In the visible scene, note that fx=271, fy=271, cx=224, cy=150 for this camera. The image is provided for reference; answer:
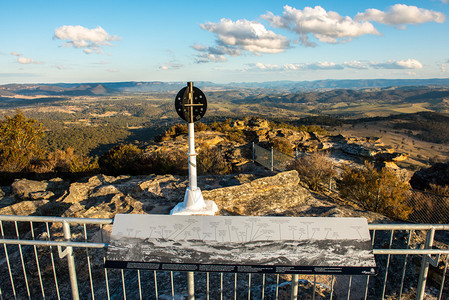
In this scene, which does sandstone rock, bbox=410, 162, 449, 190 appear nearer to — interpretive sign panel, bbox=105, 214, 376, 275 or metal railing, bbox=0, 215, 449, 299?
metal railing, bbox=0, 215, 449, 299

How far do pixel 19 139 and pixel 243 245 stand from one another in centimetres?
1565

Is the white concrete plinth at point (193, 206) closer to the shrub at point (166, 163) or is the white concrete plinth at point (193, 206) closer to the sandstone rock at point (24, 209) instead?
the sandstone rock at point (24, 209)

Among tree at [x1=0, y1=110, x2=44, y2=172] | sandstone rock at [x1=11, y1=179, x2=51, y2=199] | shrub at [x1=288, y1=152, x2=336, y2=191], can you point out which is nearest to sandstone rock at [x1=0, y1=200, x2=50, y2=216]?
sandstone rock at [x1=11, y1=179, x2=51, y2=199]

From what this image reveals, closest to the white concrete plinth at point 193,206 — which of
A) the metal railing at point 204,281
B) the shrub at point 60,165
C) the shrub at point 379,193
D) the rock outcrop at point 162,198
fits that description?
the rock outcrop at point 162,198

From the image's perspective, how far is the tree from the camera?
40.0 feet

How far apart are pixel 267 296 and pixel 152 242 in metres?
1.91

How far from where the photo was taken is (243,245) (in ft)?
8.89

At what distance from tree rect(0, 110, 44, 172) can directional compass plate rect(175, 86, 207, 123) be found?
9.85 meters

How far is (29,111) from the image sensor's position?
13738 cm

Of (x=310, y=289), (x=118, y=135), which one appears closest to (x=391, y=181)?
(x=310, y=289)

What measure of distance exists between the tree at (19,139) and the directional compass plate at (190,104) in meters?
9.85

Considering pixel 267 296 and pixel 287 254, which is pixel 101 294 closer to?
pixel 267 296

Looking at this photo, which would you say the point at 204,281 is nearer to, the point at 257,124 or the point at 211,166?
the point at 211,166

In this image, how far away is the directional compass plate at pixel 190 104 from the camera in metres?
5.59
